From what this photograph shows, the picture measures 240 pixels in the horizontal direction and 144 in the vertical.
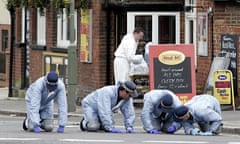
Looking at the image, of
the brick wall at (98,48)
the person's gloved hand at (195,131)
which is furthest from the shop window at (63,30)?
the person's gloved hand at (195,131)

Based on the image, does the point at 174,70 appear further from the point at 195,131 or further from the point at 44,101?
the point at 44,101

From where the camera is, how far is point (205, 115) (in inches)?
669

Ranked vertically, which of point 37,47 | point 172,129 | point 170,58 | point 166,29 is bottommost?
point 172,129

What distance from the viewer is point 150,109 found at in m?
17.0

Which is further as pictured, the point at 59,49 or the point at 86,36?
the point at 59,49

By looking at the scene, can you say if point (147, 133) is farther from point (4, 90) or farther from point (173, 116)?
point (4, 90)

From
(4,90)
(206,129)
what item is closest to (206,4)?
(206,129)

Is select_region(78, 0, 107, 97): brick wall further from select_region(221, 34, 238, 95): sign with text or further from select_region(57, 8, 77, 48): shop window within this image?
select_region(221, 34, 238, 95): sign with text

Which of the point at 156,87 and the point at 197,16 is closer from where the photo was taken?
the point at 156,87

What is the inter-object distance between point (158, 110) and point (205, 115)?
0.85m

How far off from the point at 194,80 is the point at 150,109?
19.2 feet

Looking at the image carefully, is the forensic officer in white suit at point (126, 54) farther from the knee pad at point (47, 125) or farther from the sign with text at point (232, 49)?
the knee pad at point (47, 125)

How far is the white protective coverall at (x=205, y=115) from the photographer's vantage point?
1698cm

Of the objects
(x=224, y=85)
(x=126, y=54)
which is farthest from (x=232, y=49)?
(x=126, y=54)
